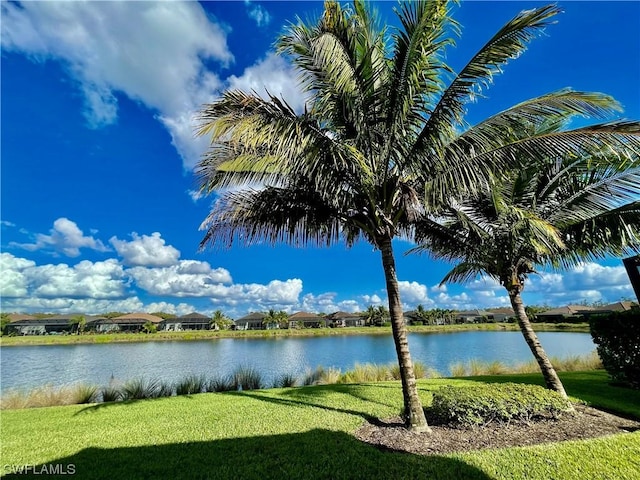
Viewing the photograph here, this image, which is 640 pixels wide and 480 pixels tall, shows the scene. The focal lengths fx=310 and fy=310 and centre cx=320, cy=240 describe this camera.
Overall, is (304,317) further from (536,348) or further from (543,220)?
(543,220)

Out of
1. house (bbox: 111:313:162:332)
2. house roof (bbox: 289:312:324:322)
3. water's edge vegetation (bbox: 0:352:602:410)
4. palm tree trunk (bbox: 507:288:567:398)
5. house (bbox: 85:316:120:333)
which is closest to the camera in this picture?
palm tree trunk (bbox: 507:288:567:398)

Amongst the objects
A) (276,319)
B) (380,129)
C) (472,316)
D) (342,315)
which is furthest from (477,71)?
(472,316)

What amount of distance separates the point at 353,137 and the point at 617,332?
8.93m

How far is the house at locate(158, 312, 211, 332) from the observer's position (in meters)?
71.4

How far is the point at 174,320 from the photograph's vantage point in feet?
237

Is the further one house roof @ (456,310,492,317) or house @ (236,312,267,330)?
house roof @ (456,310,492,317)

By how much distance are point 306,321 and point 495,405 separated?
243 ft

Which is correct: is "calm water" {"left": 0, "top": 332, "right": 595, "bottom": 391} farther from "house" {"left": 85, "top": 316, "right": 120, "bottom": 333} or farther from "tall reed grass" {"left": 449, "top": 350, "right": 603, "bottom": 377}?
"house" {"left": 85, "top": 316, "right": 120, "bottom": 333}

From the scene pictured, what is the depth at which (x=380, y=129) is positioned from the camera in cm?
599

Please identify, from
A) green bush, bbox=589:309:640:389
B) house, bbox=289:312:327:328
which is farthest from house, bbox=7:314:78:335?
green bush, bbox=589:309:640:389

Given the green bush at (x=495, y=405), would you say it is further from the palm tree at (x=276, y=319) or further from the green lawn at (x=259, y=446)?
the palm tree at (x=276, y=319)

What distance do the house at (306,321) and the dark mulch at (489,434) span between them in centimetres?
7028

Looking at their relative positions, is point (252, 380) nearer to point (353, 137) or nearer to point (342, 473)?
point (342, 473)

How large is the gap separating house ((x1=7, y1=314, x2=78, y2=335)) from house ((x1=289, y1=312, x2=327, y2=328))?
4494cm
